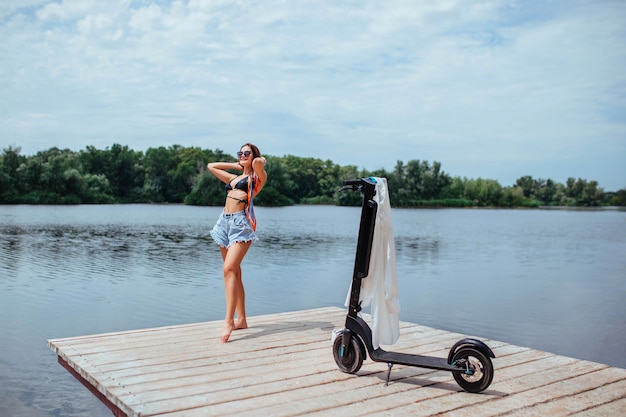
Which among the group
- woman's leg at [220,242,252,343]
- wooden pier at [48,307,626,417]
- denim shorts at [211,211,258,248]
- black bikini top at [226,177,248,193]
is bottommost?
wooden pier at [48,307,626,417]

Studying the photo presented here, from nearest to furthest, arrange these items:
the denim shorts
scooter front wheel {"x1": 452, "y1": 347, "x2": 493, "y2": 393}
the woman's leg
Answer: scooter front wheel {"x1": 452, "y1": 347, "x2": 493, "y2": 393}
the woman's leg
the denim shorts

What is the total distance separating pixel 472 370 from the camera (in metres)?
4.50

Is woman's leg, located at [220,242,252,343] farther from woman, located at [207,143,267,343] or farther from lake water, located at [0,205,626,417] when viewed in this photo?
lake water, located at [0,205,626,417]

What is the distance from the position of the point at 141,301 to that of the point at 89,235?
16319mm

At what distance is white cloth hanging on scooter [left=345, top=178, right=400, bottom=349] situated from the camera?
4.71 meters

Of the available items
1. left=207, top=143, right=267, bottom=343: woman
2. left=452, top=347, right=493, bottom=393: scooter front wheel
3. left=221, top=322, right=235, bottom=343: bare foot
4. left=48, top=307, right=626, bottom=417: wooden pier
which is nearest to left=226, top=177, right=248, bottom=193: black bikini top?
left=207, top=143, right=267, bottom=343: woman

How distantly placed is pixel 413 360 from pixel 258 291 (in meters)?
9.15

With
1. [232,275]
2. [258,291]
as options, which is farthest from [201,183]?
[232,275]

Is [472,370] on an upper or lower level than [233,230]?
lower

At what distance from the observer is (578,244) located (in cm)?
3080

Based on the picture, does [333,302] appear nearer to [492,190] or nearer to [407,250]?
[407,250]

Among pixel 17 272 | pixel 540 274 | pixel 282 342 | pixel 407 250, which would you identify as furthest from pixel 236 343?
pixel 407 250

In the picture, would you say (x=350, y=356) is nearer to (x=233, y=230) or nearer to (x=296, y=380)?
(x=296, y=380)

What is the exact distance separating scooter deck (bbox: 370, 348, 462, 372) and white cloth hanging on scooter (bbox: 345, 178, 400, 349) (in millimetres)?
97
